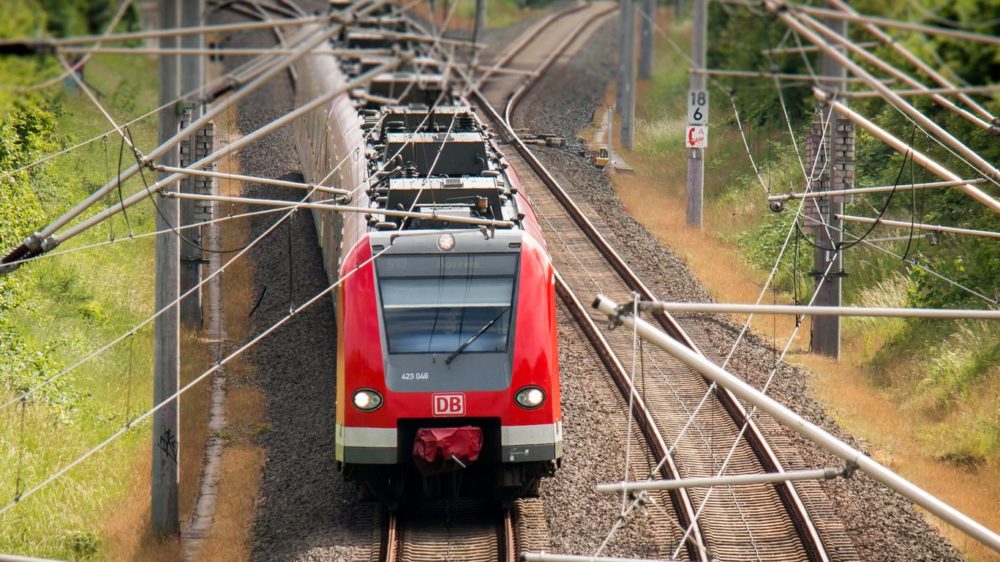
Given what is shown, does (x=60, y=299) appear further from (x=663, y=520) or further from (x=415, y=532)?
(x=663, y=520)

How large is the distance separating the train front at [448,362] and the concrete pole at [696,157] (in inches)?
511

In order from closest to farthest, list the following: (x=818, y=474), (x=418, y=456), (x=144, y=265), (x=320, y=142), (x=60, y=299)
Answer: (x=818, y=474) < (x=418, y=456) < (x=60, y=299) < (x=320, y=142) < (x=144, y=265)

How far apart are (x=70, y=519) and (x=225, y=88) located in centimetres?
789

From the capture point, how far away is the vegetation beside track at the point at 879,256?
59.4 ft

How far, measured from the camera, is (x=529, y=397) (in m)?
14.3

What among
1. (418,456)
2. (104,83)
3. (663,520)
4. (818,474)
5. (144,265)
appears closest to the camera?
(818,474)

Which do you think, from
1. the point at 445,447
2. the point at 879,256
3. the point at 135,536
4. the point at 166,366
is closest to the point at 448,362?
the point at 445,447

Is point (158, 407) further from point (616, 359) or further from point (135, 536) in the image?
point (616, 359)

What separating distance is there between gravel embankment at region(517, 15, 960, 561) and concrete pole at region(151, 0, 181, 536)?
15.2 feet

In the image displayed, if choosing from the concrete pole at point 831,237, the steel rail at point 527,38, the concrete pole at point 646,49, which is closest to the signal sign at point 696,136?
the concrete pole at point 831,237

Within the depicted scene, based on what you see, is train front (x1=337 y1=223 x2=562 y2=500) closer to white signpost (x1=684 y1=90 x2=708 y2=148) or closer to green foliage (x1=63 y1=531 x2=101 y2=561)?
green foliage (x1=63 y1=531 x2=101 y2=561)

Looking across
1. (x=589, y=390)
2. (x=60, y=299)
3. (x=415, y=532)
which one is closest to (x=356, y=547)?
(x=415, y=532)

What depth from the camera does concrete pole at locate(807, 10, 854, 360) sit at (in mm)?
21484

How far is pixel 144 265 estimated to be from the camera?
1005 inches
